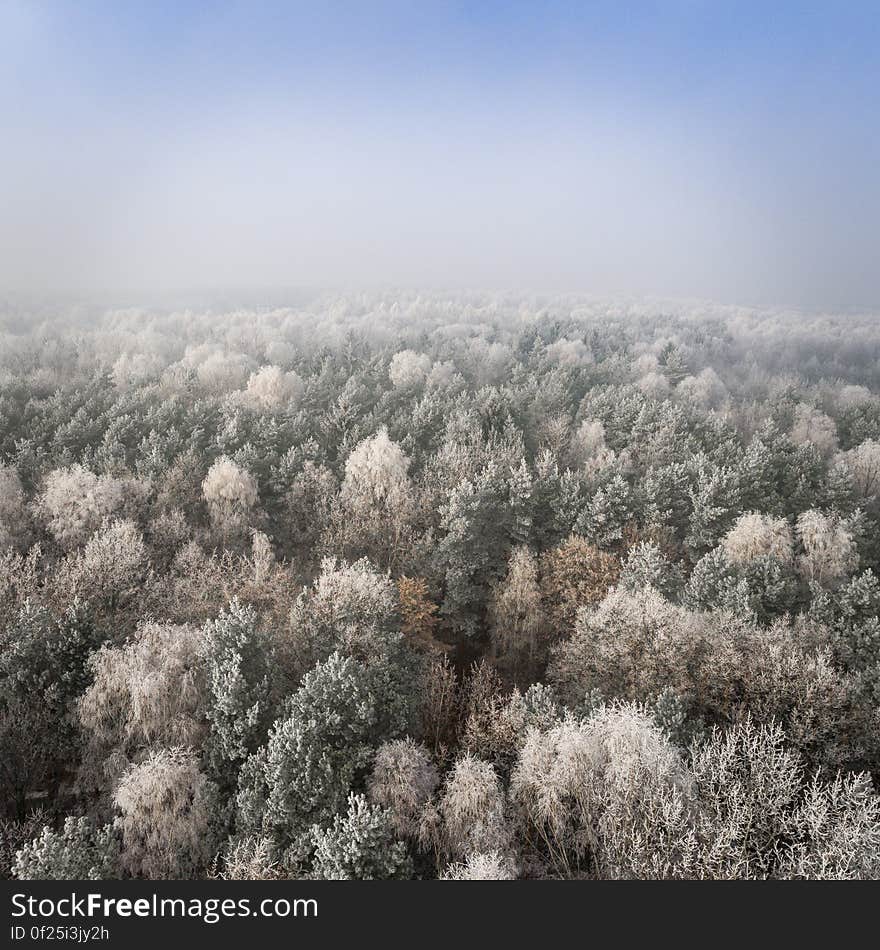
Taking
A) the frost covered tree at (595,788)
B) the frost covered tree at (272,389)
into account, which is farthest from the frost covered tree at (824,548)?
the frost covered tree at (272,389)

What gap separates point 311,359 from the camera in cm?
4978

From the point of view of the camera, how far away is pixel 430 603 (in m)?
29.8

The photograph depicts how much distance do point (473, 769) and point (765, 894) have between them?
326 inches

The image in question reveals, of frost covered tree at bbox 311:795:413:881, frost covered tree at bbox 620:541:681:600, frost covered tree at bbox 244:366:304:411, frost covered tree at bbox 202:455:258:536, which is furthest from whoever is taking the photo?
frost covered tree at bbox 244:366:304:411

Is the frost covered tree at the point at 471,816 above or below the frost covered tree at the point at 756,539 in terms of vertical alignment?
below

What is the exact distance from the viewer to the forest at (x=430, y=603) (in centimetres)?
1603

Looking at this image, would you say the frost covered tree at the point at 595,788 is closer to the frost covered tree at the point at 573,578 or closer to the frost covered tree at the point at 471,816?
the frost covered tree at the point at 471,816

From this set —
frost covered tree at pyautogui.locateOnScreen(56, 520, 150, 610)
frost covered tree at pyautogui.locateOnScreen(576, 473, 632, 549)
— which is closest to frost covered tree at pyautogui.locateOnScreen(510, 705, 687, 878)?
frost covered tree at pyautogui.locateOnScreen(576, 473, 632, 549)

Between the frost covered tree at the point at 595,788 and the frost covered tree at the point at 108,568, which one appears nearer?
the frost covered tree at the point at 595,788

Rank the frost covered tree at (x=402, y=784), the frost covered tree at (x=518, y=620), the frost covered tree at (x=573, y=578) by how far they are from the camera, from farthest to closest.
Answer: the frost covered tree at (x=518, y=620)
the frost covered tree at (x=573, y=578)
the frost covered tree at (x=402, y=784)

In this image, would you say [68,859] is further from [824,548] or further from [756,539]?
[824,548]

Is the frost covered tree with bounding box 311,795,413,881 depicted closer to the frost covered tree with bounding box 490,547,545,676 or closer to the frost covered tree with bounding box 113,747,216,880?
the frost covered tree with bounding box 113,747,216,880

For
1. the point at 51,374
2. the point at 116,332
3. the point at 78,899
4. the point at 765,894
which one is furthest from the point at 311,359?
the point at 765,894

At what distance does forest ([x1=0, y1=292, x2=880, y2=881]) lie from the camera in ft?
52.6
